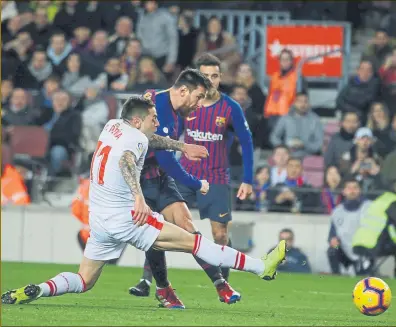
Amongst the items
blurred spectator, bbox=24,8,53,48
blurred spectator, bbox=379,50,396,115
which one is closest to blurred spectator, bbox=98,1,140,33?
blurred spectator, bbox=24,8,53,48

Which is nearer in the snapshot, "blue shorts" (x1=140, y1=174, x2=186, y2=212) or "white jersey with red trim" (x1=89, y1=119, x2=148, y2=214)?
"white jersey with red trim" (x1=89, y1=119, x2=148, y2=214)

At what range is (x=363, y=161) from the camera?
59.5ft

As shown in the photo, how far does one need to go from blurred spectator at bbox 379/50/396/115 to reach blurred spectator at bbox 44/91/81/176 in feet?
16.4

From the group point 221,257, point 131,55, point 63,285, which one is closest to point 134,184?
point 221,257

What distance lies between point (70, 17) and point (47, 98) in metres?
2.49

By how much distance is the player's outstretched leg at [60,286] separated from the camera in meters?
10.0

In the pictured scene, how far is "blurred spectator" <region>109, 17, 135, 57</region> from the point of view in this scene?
860 inches

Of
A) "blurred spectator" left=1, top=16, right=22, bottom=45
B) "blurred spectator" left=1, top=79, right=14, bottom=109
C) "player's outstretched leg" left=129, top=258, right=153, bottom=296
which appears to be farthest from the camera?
"blurred spectator" left=1, top=16, right=22, bottom=45

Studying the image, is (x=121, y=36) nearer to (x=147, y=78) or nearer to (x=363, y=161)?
(x=147, y=78)

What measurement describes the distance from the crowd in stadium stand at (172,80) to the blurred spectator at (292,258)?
509mm

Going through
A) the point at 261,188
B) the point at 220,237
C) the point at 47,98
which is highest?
the point at 47,98

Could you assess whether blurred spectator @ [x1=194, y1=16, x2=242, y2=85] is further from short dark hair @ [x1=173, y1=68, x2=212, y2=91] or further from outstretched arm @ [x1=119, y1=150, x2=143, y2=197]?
outstretched arm @ [x1=119, y1=150, x2=143, y2=197]

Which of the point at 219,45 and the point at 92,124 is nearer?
the point at 92,124

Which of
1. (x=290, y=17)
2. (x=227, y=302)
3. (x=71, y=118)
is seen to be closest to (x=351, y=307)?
(x=227, y=302)
